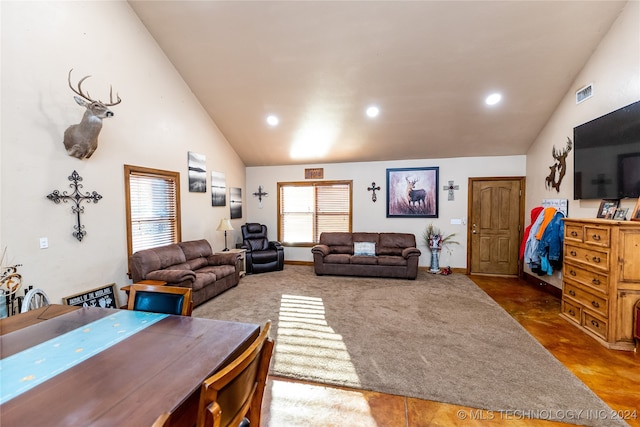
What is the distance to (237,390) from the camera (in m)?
1.02

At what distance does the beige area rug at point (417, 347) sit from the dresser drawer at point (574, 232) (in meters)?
1.26

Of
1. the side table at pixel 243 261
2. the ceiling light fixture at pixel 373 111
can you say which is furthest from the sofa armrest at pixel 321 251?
the ceiling light fixture at pixel 373 111

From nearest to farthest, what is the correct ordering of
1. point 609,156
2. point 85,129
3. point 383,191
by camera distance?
point 85,129, point 609,156, point 383,191

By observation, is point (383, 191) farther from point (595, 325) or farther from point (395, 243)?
point (595, 325)

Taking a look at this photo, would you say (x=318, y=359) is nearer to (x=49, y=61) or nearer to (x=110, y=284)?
(x=110, y=284)

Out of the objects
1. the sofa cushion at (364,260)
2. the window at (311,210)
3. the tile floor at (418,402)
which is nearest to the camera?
the tile floor at (418,402)

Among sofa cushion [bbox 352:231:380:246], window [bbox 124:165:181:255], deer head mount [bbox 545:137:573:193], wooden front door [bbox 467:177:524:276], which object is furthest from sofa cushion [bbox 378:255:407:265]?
window [bbox 124:165:181:255]

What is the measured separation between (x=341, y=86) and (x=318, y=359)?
4.12 m

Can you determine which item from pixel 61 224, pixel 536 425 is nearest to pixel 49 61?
pixel 61 224

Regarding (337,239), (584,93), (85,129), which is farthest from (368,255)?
(85,129)

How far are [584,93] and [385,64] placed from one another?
9.32ft

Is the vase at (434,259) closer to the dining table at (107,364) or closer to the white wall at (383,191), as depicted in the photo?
the white wall at (383,191)

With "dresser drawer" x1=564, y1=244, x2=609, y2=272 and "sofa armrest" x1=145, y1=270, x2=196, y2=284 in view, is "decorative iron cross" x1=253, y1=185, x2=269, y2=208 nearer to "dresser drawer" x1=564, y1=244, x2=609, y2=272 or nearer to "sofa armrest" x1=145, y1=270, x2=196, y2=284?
"sofa armrest" x1=145, y1=270, x2=196, y2=284

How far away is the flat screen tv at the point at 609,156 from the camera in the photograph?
300 cm
